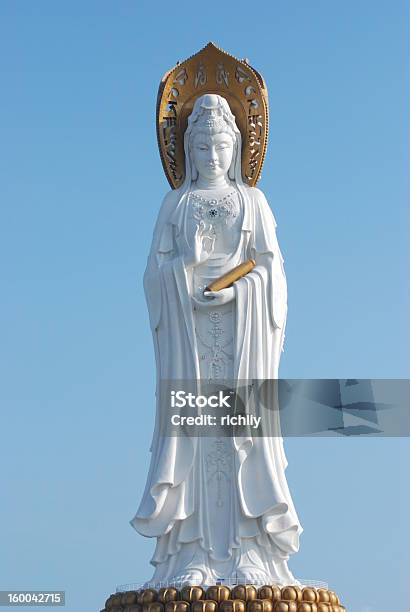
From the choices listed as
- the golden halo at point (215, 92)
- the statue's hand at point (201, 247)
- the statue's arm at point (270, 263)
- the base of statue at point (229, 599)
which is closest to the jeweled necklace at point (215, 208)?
the statue's hand at point (201, 247)

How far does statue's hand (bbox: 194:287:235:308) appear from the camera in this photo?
1484 centimetres

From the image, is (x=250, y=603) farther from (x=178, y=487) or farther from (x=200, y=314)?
(x=200, y=314)

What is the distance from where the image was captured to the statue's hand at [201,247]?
15.0 metres

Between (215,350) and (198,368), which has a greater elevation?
(215,350)

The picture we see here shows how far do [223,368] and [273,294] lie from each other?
889mm

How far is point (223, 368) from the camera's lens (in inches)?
583

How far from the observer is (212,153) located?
604 inches

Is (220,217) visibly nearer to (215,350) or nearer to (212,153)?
A: (212,153)

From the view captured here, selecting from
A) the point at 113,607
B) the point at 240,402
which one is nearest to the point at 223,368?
the point at 240,402

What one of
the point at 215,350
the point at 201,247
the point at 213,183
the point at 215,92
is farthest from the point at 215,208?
the point at 215,350

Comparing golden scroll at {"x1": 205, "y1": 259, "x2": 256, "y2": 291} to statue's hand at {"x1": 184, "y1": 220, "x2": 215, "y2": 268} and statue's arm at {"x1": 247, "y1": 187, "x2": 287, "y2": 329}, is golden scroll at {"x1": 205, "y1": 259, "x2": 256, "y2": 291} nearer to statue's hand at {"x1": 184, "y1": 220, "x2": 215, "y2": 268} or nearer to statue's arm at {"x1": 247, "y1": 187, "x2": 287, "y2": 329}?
statue's arm at {"x1": 247, "y1": 187, "x2": 287, "y2": 329}

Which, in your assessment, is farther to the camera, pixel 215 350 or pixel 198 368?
pixel 215 350

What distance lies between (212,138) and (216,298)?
5.52 ft

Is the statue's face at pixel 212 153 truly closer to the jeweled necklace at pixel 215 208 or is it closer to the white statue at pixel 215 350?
the white statue at pixel 215 350
